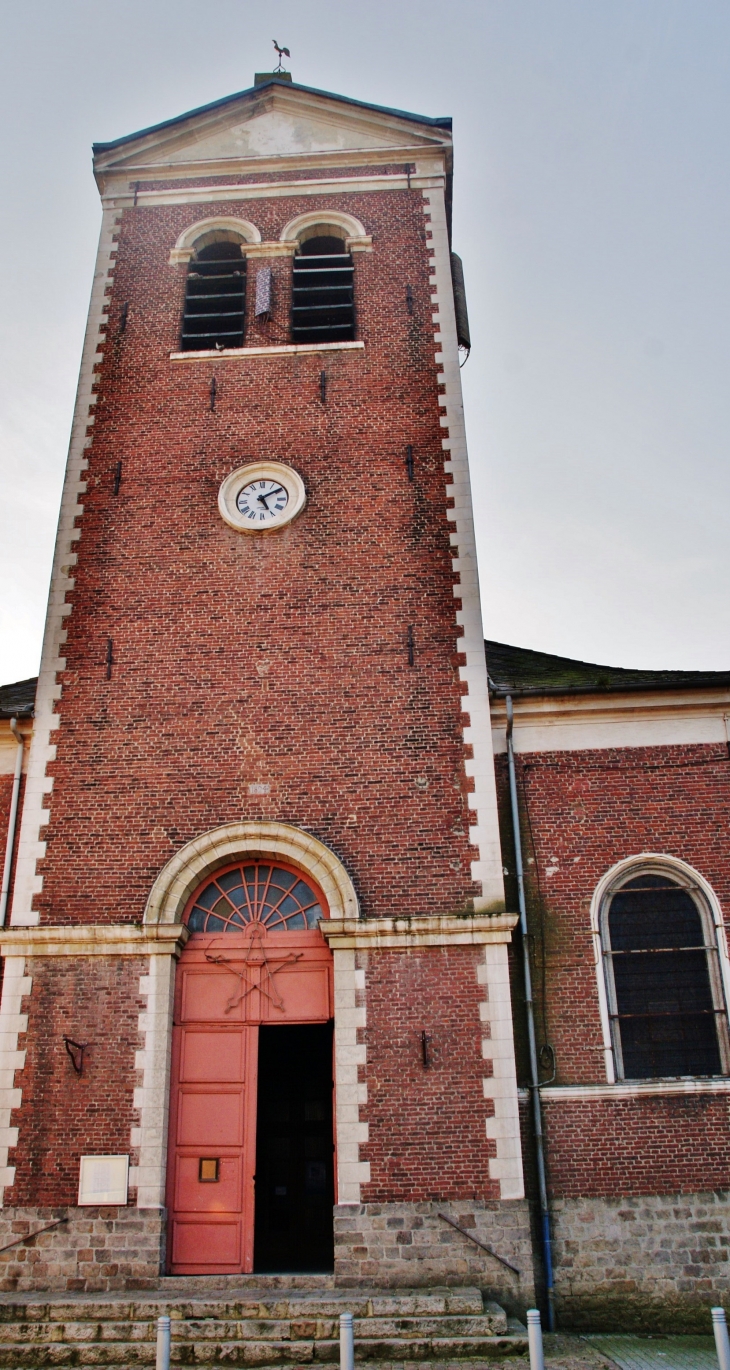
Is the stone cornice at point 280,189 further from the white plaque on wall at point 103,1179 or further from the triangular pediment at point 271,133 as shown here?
the white plaque on wall at point 103,1179

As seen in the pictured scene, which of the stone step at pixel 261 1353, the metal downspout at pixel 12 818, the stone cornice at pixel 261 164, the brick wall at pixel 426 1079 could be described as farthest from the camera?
the stone cornice at pixel 261 164

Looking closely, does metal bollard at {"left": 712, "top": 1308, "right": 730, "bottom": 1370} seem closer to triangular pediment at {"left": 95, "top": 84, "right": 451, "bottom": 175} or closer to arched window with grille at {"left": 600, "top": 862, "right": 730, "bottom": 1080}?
arched window with grille at {"left": 600, "top": 862, "right": 730, "bottom": 1080}

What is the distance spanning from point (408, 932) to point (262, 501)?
545cm

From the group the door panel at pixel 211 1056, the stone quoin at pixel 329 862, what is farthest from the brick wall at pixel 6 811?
the door panel at pixel 211 1056

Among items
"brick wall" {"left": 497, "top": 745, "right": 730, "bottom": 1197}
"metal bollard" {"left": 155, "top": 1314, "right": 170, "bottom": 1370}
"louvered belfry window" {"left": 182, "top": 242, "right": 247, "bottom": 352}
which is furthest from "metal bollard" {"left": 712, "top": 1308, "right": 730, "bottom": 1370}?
"louvered belfry window" {"left": 182, "top": 242, "right": 247, "bottom": 352}

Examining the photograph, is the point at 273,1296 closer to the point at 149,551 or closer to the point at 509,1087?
the point at 509,1087

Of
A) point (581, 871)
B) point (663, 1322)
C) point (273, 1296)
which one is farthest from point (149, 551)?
point (663, 1322)

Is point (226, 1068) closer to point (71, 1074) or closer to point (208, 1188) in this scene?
point (208, 1188)

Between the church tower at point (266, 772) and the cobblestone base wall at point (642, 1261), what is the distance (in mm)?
1016

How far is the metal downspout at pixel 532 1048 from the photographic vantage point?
31.1ft

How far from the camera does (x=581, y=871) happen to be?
11.0 meters

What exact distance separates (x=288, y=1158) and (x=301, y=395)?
377 inches

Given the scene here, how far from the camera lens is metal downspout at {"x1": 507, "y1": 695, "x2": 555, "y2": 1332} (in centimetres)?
947

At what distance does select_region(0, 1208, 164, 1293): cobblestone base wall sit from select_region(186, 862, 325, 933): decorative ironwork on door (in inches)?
106
